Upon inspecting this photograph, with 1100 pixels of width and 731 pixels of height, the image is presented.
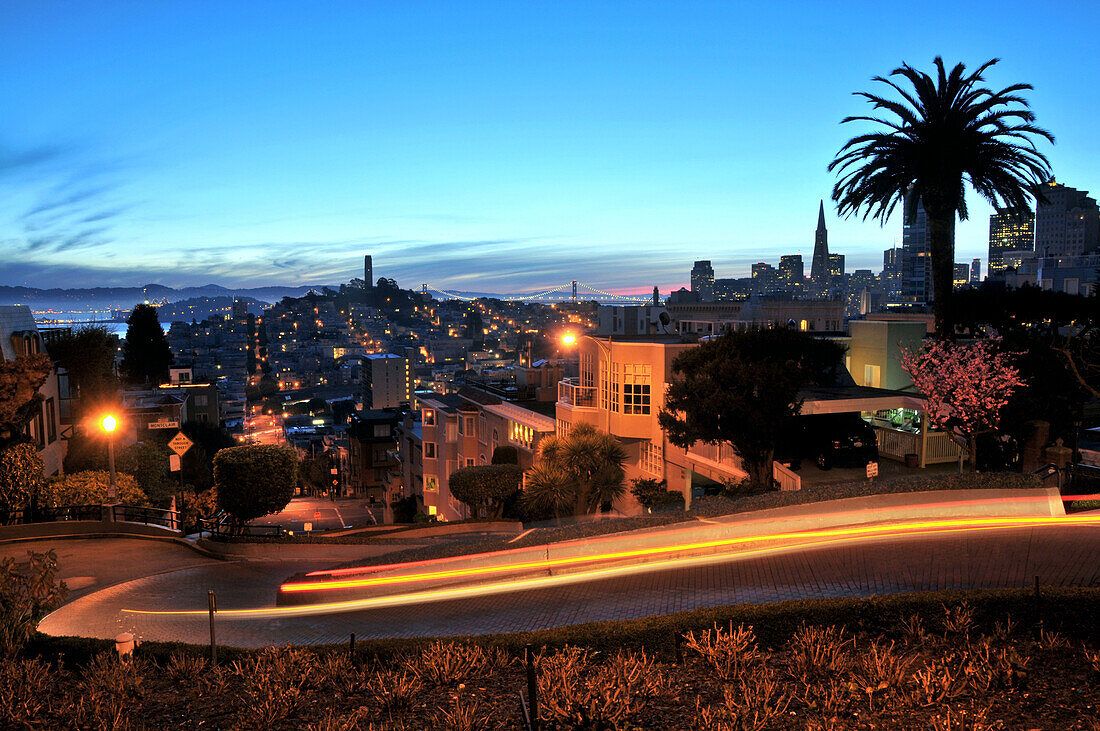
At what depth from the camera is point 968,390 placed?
744 inches

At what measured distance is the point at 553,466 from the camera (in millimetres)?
24828

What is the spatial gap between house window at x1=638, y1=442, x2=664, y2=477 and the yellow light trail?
13207mm

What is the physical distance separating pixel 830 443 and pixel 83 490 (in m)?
25.4

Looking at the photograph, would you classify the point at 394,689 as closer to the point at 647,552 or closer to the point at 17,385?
the point at 647,552

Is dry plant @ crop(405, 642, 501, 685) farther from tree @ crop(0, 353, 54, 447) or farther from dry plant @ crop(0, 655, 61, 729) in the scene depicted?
tree @ crop(0, 353, 54, 447)

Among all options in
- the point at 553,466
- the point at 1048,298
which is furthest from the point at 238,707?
the point at 1048,298

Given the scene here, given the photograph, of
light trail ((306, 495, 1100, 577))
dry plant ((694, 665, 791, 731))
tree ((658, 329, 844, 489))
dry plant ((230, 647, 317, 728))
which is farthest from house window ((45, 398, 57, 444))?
dry plant ((694, 665, 791, 731))

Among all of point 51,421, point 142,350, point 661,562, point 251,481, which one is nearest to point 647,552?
point 661,562

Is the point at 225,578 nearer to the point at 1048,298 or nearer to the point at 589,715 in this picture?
the point at 589,715

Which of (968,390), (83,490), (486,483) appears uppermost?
(968,390)

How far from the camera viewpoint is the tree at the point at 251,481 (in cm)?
2616

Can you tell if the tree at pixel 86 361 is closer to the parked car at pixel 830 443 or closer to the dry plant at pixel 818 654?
the parked car at pixel 830 443

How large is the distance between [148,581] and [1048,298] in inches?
1269

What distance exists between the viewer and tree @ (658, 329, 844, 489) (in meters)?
22.1
